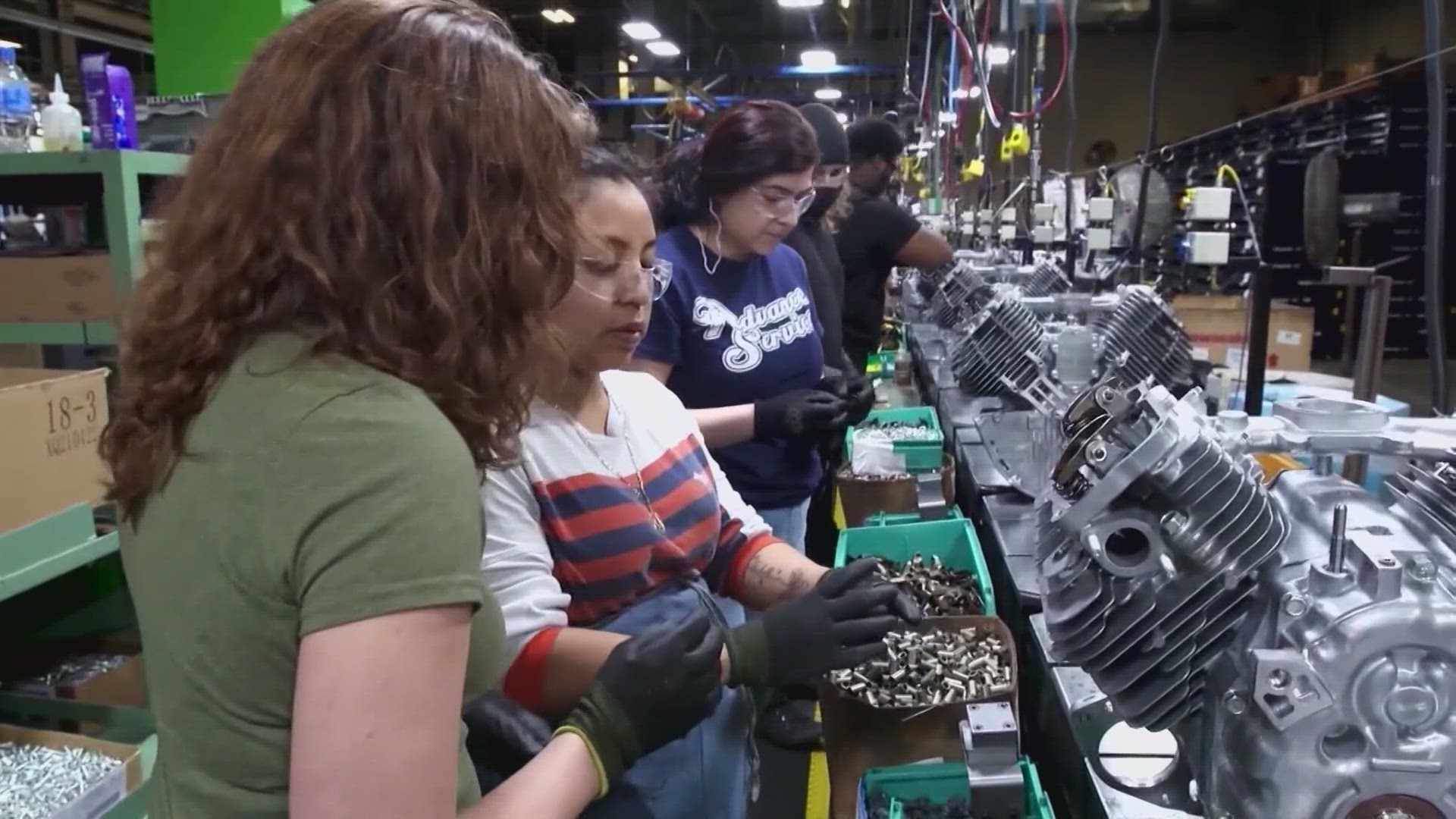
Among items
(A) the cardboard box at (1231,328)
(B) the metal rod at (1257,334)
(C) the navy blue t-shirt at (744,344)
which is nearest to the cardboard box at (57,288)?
(C) the navy blue t-shirt at (744,344)

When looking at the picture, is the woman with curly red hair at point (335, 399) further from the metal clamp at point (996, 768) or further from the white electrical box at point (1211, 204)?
the white electrical box at point (1211, 204)

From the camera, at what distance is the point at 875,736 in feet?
6.48

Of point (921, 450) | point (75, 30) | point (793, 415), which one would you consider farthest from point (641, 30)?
point (793, 415)

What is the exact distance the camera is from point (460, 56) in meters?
0.69

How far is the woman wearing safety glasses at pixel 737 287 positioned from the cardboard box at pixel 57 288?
3.15ft

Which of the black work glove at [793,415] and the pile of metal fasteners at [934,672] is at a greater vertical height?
the black work glove at [793,415]

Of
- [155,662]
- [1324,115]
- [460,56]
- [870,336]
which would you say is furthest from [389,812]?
[1324,115]

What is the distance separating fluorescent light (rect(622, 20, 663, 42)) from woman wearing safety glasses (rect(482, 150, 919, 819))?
791 centimetres

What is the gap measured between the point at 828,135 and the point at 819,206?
190 millimetres

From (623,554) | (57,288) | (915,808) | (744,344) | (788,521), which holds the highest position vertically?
(57,288)

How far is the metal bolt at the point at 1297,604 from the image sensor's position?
985 millimetres

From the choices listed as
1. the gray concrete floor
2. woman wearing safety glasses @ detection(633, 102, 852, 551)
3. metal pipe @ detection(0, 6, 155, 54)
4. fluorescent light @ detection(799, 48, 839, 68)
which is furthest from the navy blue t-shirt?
fluorescent light @ detection(799, 48, 839, 68)

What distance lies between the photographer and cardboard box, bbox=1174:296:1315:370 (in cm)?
381

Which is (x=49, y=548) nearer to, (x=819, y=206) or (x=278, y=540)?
(x=278, y=540)
